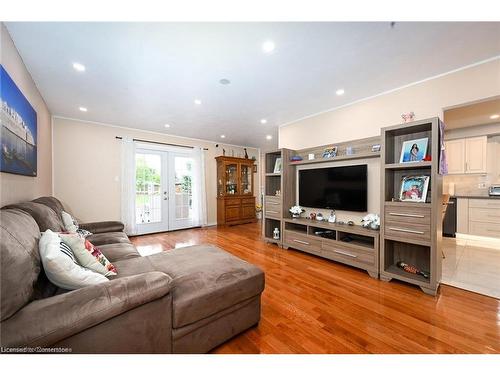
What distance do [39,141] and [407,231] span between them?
4.64 m

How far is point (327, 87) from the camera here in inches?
102

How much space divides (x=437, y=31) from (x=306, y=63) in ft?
3.37

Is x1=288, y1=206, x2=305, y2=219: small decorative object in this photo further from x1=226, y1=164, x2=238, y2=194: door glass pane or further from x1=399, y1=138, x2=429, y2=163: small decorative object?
x1=226, y1=164, x2=238, y2=194: door glass pane

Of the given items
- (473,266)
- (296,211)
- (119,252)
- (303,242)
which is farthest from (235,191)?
(473,266)

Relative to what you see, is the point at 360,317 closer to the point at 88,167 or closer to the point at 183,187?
the point at 183,187

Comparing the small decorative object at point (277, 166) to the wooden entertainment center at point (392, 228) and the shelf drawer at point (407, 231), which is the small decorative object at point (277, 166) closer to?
the wooden entertainment center at point (392, 228)

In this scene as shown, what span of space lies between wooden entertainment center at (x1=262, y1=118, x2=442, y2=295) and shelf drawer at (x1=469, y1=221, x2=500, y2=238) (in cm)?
274

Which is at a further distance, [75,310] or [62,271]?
[62,271]

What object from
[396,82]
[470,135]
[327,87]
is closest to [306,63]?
[327,87]

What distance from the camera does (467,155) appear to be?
4.12m

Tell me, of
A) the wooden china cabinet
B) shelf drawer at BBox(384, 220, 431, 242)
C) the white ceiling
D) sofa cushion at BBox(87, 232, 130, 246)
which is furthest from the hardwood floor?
the wooden china cabinet

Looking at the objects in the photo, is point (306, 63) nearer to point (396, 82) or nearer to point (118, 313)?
point (396, 82)

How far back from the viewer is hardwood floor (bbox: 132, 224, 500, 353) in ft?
4.49

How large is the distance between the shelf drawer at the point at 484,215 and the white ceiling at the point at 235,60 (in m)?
3.31
